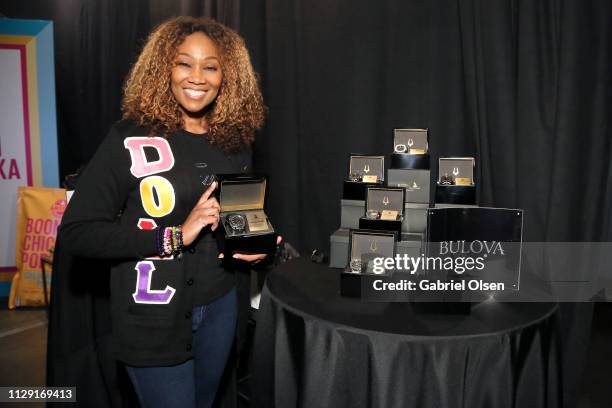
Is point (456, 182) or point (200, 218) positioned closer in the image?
point (200, 218)

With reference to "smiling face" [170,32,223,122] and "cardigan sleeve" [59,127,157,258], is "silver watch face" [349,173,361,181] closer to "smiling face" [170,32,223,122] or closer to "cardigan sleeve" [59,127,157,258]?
"smiling face" [170,32,223,122]

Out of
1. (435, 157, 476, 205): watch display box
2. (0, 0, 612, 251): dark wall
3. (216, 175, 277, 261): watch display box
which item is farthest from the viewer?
(0, 0, 612, 251): dark wall

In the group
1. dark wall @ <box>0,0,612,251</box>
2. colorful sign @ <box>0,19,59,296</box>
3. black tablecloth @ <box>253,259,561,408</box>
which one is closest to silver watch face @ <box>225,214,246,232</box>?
black tablecloth @ <box>253,259,561,408</box>

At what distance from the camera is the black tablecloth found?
121cm

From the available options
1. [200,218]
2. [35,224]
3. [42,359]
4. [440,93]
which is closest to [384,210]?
[200,218]

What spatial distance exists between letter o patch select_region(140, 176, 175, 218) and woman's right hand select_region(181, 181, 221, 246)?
0.07 meters

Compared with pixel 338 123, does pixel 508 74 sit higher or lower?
higher

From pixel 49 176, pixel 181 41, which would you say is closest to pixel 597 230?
pixel 181 41

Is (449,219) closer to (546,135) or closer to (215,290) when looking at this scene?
(215,290)

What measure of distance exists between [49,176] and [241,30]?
1716 mm

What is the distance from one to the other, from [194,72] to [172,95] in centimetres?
9

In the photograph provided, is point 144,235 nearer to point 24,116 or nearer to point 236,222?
point 236,222

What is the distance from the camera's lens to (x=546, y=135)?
8.00 feet

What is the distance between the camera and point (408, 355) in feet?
3.98
